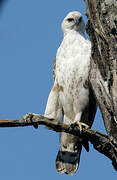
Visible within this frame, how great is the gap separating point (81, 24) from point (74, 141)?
1817mm

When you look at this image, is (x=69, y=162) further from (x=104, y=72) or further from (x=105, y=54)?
(x=105, y=54)

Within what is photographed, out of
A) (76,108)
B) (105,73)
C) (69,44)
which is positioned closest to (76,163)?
(76,108)

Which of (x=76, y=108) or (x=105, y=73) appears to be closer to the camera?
(x=105, y=73)

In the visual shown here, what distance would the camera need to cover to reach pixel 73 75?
5047 millimetres

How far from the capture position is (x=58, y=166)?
17.8ft

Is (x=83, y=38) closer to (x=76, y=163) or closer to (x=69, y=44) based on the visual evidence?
(x=69, y=44)

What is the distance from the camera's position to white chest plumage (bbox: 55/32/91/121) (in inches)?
198

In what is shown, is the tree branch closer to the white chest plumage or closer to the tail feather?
the white chest plumage

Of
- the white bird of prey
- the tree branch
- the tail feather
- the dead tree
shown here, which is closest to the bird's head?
the white bird of prey

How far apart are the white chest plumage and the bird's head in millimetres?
516

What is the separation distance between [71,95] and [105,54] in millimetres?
2208

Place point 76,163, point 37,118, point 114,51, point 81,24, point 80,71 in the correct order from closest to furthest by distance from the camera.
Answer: point 114,51 < point 37,118 < point 80,71 < point 76,163 < point 81,24

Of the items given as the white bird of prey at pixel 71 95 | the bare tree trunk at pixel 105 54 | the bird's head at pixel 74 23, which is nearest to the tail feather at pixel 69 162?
the white bird of prey at pixel 71 95

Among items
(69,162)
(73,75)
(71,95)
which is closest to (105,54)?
(73,75)
